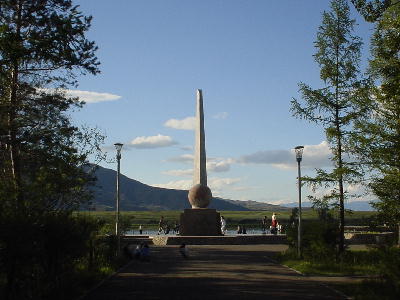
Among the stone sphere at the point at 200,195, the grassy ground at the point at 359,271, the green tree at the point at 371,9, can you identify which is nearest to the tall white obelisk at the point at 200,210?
the stone sphere at the point at 200,195

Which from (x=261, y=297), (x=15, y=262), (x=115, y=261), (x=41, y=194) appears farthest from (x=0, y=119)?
(x=261, y=297)

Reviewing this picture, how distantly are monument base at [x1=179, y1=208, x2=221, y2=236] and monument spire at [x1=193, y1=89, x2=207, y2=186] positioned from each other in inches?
99.0

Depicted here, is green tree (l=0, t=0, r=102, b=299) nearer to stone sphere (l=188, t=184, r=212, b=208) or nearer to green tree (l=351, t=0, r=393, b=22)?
green tree (l=351, t=0, r=393, b=22)

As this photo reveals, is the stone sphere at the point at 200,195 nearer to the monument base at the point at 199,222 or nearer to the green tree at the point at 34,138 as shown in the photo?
the monument base at the point at 199,222

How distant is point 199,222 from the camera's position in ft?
135

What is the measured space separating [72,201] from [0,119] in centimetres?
649

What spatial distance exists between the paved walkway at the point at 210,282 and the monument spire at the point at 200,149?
17632 mm

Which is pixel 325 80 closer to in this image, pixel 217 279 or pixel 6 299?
pixel 217 279

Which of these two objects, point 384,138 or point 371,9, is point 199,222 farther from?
point 371,9

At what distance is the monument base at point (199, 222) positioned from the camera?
4119 centimetres

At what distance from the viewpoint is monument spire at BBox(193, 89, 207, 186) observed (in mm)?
42594

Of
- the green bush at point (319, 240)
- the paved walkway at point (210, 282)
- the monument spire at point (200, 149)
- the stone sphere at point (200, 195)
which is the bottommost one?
the paved walkway at point (210, 282)

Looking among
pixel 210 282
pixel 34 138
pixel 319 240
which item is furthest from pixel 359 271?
pixel 34 138

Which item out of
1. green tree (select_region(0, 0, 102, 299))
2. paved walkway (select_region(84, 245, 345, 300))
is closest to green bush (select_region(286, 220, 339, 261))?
paved walkway (select_region(84, 245, 345, 300))
